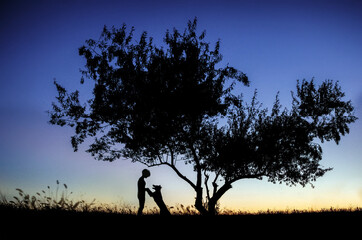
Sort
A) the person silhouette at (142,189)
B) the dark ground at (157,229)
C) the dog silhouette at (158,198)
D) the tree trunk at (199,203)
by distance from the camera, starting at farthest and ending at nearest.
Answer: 1. the tree trunk at (199,203)
2. the person silhouette at (142,189)
3. the dog silhouette at (158,198)
4. the dark ground at (157,229)

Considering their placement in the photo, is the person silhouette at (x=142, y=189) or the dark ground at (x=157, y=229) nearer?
the dark ground at (x=157, y=229)

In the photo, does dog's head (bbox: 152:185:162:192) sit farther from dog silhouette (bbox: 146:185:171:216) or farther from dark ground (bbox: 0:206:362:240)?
dark ground (bbox: 0:206:362:240)

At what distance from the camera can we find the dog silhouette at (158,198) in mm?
14983

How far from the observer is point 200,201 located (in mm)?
24703

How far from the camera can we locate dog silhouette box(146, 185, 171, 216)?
15.0 meters

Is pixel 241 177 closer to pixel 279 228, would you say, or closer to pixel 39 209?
pixel 279 228

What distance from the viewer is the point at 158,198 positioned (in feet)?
51.4

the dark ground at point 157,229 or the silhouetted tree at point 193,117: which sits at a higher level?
the silhouetted tree at point 193,117

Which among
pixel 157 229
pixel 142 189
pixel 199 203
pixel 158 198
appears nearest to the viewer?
pixel 157 229

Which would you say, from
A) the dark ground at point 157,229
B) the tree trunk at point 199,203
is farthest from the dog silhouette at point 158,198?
the tree trunk at point 199,203

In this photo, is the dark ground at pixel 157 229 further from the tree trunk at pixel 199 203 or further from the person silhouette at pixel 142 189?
the tree trunk at pixel 199 203

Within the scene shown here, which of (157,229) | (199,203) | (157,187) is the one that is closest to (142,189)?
(157,187)

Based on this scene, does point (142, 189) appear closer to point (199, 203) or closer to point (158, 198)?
point (158, 198)

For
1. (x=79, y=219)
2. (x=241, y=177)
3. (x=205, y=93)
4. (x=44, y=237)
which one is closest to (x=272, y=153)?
(x=241, y=177)
